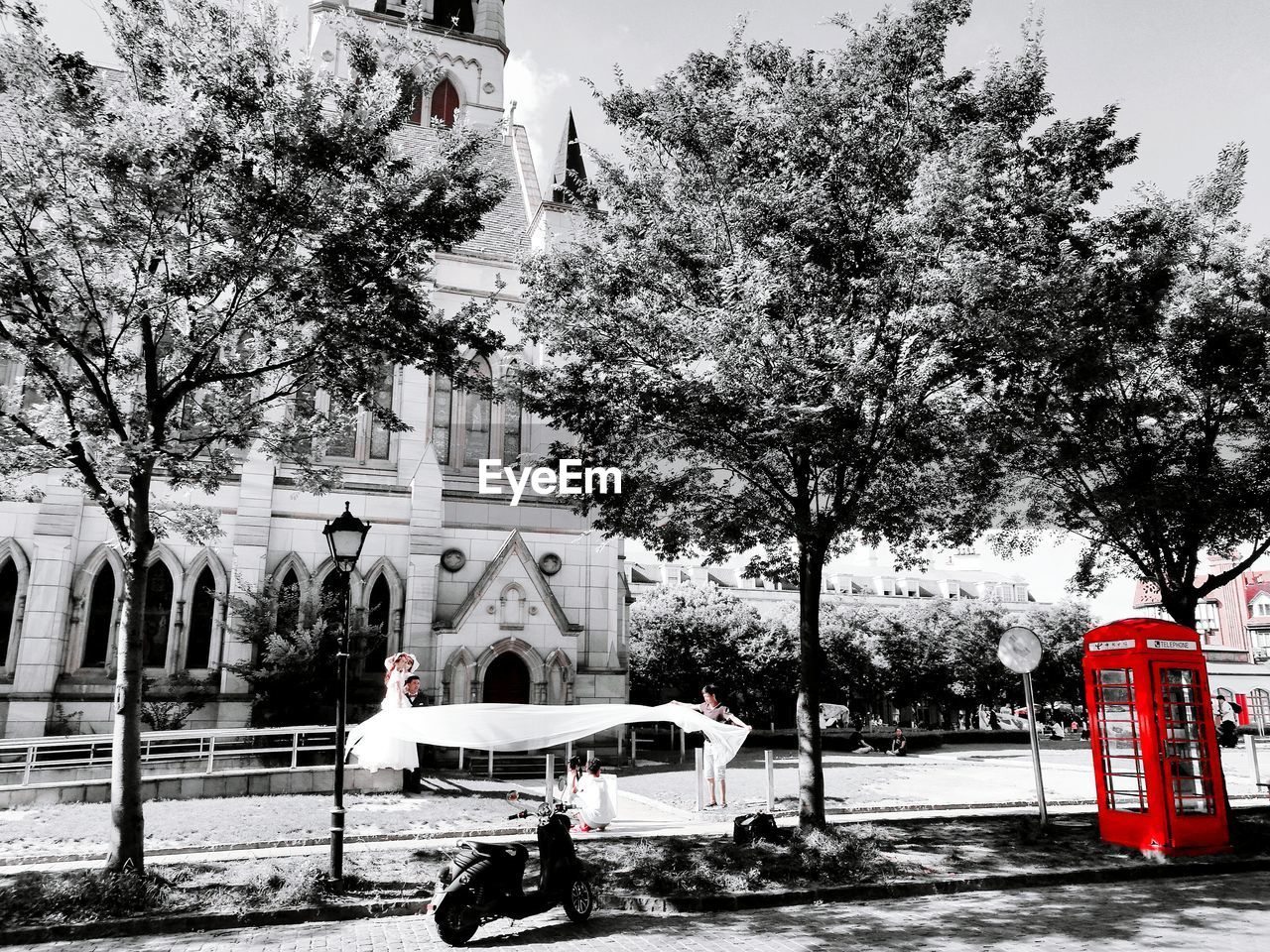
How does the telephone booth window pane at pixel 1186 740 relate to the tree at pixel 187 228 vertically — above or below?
below

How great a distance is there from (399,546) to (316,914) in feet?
57.5

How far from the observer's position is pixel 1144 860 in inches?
470

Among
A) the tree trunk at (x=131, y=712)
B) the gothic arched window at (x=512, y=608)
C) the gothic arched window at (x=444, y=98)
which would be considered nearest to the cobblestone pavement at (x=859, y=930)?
the tree trunk at (x=131, y=712)

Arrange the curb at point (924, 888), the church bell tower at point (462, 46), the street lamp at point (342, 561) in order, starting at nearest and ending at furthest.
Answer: the curb at point (924, 888), the street lamp at point (342, 561), the church bell tower at point (462, 46)

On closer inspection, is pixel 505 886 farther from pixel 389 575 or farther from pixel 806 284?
pixel 389 575

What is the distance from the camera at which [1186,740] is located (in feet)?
41.3

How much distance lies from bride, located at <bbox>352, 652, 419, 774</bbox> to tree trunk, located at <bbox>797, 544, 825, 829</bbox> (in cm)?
572

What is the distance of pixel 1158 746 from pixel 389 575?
19.8m

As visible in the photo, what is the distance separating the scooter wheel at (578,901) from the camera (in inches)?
355

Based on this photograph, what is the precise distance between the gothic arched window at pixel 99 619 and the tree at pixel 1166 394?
902 inches

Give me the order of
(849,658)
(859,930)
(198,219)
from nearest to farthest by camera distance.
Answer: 1. (859,930)
2. (198,219)
3. (849,658)

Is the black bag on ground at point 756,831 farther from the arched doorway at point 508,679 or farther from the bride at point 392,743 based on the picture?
the arched doorway at point 508,679

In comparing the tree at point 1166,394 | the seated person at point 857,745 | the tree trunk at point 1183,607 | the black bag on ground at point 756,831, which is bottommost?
the seated person at point 857,745

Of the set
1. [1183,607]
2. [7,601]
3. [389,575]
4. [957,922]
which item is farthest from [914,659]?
[957,922]
